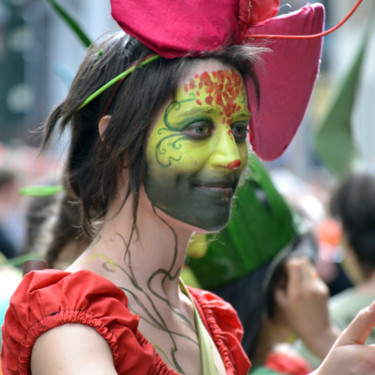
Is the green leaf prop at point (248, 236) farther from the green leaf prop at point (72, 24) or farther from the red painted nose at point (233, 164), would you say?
the red painted nose at point (233, 164)

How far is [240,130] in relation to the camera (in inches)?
65.7

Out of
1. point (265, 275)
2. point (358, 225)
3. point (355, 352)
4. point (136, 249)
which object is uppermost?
point (136, 249)

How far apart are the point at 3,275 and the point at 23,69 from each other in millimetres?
9809

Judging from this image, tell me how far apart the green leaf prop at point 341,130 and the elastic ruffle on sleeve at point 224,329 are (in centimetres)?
163

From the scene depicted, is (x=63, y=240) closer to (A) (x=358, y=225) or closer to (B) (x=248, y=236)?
(B) (x=248, y=236)

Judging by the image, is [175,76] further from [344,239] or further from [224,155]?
[344,239]

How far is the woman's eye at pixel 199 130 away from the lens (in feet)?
5.16

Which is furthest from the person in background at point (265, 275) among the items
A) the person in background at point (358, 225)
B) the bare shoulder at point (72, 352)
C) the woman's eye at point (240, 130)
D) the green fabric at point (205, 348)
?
the bare shoulder at point (72, 352)

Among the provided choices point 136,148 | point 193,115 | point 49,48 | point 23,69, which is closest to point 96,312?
point 136,148

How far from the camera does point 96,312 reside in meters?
1.41

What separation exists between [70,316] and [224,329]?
1.91 feet

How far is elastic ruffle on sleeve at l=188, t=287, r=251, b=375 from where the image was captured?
1.77m

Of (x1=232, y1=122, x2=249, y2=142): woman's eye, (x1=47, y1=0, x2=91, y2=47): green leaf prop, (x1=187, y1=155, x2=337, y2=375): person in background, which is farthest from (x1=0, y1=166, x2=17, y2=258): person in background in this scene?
(x1=232, y1=122, x2=249, y2=142): woman's eye

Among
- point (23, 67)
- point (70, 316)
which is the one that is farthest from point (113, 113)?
point (23, 67)
